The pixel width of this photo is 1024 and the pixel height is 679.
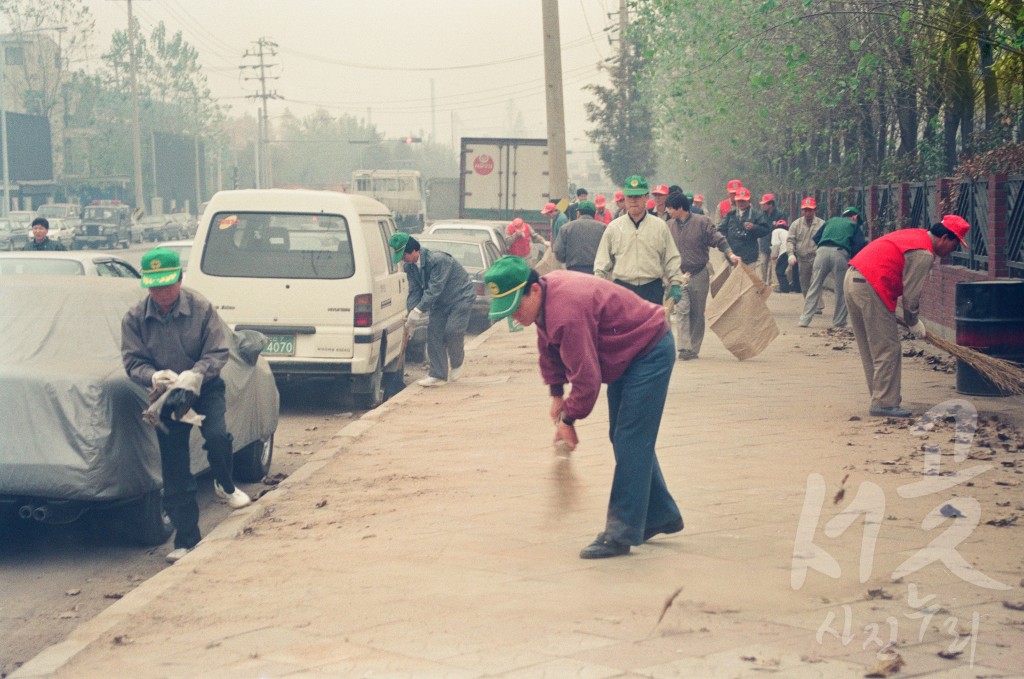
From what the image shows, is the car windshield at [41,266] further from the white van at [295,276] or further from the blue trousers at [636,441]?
the blue trousers at [636,441]

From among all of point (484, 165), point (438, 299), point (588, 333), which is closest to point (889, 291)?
point (588, 333)

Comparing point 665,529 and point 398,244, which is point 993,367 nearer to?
point 665,529

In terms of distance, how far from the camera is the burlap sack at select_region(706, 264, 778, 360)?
13477mm

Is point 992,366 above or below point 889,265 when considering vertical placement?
below

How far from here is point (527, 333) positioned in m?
18.6

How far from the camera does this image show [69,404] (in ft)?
21.5

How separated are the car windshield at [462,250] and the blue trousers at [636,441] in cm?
1335

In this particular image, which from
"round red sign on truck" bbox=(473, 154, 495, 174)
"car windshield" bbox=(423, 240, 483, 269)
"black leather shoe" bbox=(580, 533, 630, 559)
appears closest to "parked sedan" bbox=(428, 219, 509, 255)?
"car windshield" bbox=(423, 240, 483, 269)

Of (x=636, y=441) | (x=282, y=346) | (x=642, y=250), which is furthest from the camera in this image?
(x=642, y=250)

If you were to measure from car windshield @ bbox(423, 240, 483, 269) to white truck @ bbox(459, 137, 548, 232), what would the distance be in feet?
53.1

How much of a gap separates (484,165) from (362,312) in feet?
81.1

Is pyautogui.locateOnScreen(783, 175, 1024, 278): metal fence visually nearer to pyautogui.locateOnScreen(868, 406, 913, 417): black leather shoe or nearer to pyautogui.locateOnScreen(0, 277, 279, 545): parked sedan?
pyautogui.locateOnScreen(868, 406, 913, 417): black leather shoe

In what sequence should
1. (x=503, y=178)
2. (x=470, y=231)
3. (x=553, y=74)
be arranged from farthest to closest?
(x=503, y=178)
(x=553, y=74)
(x=470, y=231)

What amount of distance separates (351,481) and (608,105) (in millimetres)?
47499
